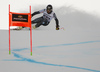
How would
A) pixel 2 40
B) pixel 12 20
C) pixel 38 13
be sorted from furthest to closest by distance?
pixel 38 13 → pixel 2 40 → pixel 12 20

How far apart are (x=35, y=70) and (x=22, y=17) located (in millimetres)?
859

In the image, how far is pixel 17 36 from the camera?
3.31 m

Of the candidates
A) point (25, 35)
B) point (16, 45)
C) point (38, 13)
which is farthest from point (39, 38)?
point (38, 13)

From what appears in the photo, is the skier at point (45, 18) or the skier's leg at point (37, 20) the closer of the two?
the skier at point (45, 18)

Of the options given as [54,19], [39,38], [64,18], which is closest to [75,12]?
[64,18]

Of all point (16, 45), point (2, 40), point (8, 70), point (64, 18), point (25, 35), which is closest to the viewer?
point (8, 70)

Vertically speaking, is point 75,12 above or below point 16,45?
above

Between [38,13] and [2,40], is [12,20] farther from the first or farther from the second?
[38,13]

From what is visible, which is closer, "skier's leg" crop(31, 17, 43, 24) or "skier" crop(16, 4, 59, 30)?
"skier" crop(16, 4, 59, 30)

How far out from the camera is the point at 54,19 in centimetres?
426

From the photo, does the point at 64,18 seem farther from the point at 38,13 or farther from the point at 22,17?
the point at 22,17

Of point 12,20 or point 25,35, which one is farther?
point 25,35

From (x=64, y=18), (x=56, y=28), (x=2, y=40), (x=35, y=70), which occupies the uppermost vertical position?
(x=64, y=18)

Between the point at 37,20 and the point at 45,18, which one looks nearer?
the point at 45,18
